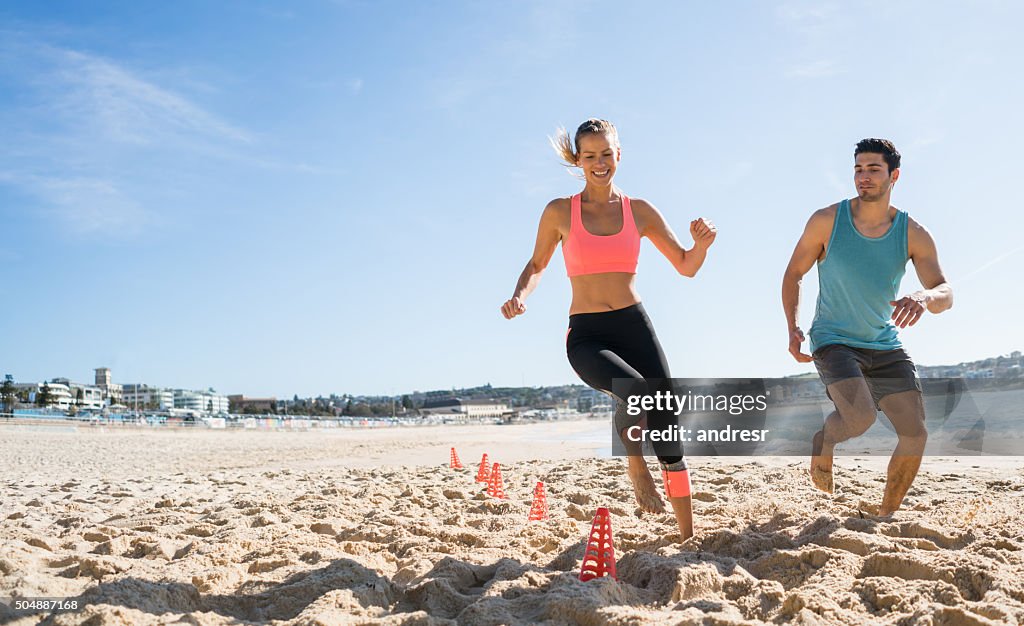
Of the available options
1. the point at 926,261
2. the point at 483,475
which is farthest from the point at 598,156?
the point at 483,475

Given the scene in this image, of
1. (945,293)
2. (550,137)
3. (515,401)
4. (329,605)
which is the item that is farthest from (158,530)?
(515,401)

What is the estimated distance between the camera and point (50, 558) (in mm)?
3686

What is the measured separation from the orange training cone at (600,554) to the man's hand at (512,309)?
1.22 m

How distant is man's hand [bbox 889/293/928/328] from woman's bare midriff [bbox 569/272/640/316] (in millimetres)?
1319

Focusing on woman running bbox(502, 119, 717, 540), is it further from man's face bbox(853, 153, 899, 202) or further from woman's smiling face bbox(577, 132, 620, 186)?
man's face bbox(853, 153, 899, 202)

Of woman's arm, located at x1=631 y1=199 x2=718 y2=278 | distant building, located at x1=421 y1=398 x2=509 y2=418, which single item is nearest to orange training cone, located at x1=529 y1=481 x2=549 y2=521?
woman's arm, located at x1=631 y1=199 x2=718 y2=278

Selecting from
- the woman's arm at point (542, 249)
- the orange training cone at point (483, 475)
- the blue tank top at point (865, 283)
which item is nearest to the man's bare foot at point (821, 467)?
the blue tank top at point (865, 283)

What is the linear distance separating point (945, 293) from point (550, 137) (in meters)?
2.42

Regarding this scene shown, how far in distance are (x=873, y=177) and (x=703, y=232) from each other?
1239 mm

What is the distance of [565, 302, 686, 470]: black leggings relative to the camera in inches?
152

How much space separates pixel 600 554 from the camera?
328 cm

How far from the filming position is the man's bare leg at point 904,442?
420 cm

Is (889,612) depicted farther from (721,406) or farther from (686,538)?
(721,406)

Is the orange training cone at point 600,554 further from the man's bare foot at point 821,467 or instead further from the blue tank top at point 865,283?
the blue tank top at point 865,283
